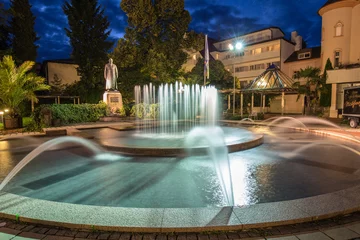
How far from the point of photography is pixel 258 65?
42844mm

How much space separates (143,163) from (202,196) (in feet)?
10.0

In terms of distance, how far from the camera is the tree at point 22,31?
90.5ft

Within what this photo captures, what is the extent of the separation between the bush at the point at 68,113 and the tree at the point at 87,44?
28.3ft

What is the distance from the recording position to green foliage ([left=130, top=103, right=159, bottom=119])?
A: 83.7 feet

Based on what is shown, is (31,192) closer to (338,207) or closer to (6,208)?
(6,208)

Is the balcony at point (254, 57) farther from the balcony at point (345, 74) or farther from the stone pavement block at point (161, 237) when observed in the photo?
the stone pavement block at point (161, 237)

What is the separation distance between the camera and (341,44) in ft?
86.2

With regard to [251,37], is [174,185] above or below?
below

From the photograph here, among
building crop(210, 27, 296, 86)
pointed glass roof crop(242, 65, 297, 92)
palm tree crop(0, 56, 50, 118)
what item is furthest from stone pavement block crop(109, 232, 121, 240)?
building crop(210, 27, 296, 86)

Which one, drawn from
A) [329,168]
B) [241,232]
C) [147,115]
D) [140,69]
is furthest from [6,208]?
[140,69]

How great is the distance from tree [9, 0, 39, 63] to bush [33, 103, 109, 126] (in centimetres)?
1340

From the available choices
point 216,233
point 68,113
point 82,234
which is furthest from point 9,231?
point 68,113

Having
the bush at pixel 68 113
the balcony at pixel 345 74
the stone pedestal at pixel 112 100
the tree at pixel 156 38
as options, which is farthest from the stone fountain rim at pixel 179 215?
the tree at pixel 156 38

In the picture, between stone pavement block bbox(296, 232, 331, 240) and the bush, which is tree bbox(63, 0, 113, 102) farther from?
stone pavement block bbox(296, 232, 331, 240)
